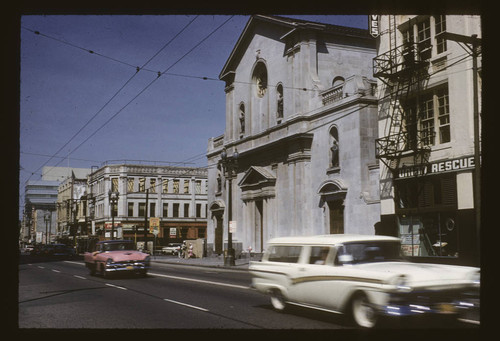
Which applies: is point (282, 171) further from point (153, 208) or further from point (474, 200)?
point (153, 208)

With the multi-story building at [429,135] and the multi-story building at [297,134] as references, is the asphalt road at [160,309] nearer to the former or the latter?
the multi-story building at [429,135]

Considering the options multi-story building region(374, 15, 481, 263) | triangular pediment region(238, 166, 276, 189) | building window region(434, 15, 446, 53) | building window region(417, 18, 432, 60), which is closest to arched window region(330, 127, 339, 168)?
multi-story building region(374, 15, 481, 263)

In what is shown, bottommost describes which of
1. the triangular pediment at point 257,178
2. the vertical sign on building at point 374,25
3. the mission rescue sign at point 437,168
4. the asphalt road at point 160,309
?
the asphalt road at point 160,309

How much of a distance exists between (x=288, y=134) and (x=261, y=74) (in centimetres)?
837

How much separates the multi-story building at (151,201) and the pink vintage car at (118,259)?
1962 inches

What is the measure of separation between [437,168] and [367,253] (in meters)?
15.2

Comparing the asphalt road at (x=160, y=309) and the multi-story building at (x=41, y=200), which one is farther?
the multi-story building at (x=41, y=200)

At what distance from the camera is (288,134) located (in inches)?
1524

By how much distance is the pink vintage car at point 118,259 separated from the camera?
2278cm

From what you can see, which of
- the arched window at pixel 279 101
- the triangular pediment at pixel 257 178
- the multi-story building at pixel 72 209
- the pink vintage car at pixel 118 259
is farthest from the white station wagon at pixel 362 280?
the multi-story building at pixel 72 209

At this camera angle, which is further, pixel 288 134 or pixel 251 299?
pixel 288 134

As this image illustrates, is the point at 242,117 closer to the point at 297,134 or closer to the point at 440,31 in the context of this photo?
the point at 297,134

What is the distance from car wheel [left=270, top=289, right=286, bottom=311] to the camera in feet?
39.5
